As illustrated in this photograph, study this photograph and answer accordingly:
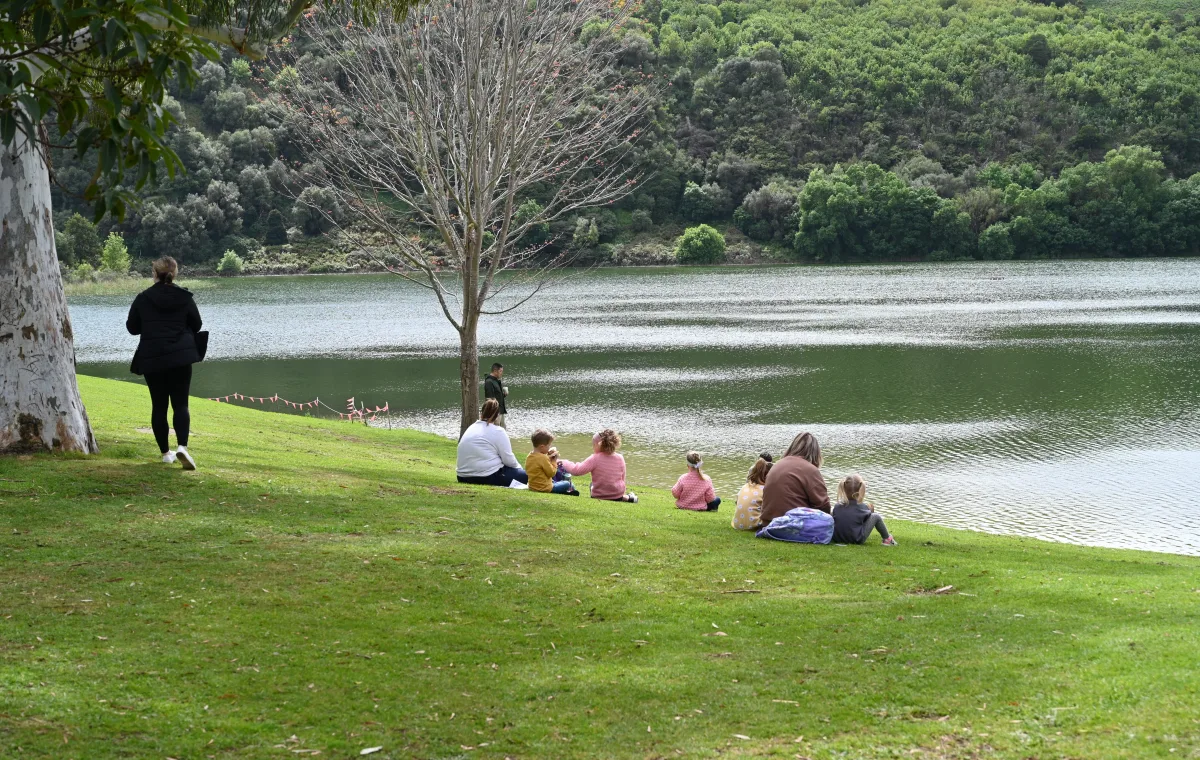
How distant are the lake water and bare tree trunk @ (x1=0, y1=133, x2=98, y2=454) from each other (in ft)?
31.3

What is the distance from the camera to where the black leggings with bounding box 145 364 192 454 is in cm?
1148

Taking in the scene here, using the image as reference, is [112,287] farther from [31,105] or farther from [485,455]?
[31,105]

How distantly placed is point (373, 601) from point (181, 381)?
4.93 m

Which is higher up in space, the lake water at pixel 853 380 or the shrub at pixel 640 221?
the shrub at pixel 640 221

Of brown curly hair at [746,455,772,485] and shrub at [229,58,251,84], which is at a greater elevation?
shrub at [229,58,251,84]

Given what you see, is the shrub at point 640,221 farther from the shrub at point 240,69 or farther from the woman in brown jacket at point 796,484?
the woman in brown jacket at point 796,484

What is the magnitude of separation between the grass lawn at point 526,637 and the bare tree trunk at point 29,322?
0.56 m

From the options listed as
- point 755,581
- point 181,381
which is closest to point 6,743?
point 755,581

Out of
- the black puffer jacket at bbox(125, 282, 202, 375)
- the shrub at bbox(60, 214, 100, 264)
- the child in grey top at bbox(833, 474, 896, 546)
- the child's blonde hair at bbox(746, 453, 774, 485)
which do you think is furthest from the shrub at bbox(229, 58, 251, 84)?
the child in grey top at bbox(833, 474, 896, 546)

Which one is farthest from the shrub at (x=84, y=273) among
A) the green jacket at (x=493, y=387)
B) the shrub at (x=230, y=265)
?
the green jacket at (x=493, y=387)

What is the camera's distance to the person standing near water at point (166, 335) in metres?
11.2

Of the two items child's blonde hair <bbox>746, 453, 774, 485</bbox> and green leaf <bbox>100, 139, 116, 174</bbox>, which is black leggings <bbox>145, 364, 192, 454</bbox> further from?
green leaf <bbox>100, 139, 116, 174</bbox>

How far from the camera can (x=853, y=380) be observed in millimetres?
34688

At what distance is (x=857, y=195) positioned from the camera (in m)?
131
